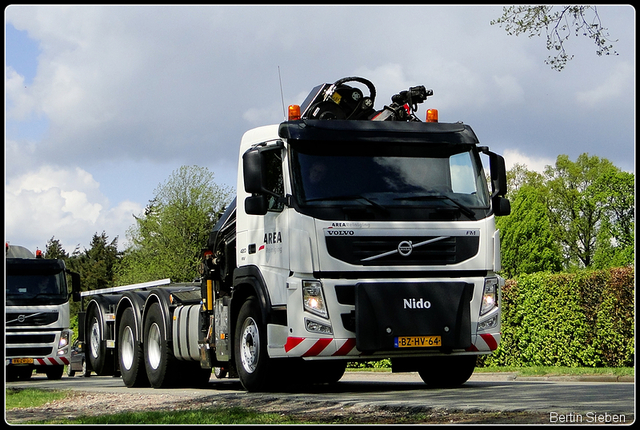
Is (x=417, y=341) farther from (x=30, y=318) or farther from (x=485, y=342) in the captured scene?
(x=30, y=318)

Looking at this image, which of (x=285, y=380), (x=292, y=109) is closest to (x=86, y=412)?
(x=285, y=380)

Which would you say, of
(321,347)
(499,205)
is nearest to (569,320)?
(499,205)

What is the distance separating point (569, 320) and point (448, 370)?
32.5 feet

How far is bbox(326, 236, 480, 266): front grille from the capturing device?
10.7 m

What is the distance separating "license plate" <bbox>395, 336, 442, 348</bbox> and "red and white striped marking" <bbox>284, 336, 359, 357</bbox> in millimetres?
518

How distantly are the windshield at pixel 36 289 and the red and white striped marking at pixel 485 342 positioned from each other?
46.3 ft

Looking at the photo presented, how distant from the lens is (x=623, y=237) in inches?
2384

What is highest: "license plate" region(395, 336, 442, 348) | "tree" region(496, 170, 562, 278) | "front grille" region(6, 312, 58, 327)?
"tree" region(496, 170, 562, 278)

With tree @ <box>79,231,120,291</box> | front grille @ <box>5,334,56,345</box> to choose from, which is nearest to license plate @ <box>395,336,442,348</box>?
front grille @ <box>5,334,56,345</box>

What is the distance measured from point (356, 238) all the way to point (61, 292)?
45.3ft

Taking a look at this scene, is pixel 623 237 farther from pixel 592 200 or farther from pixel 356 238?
pixel 356 238

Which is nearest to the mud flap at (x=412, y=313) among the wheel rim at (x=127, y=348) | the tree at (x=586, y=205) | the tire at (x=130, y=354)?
the tire at (x=130, y=354)

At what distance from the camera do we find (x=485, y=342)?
440 inches

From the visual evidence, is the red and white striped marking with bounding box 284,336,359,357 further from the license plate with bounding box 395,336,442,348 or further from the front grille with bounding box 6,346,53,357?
the front grille with bounding box 6,346,53,357
